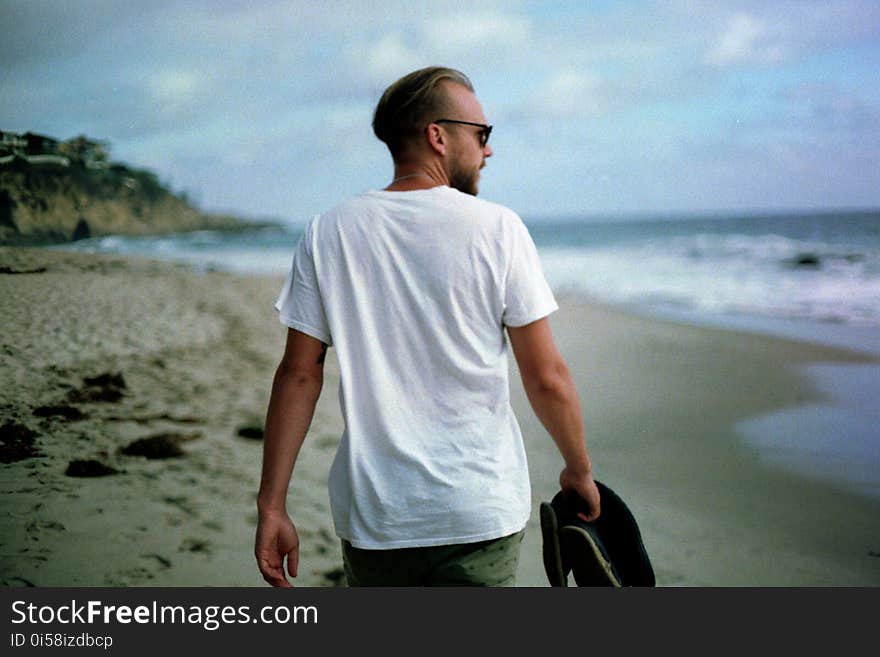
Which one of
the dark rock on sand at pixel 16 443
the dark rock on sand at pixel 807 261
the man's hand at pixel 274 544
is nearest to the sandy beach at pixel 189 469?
the dark rock on sand at pixel 16 443

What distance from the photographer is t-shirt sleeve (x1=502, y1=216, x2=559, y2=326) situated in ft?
4.62

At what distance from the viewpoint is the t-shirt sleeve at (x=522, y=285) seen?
4.62 ft

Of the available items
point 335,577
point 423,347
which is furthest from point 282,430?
point 335,577

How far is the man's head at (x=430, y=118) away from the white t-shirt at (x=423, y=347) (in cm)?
13

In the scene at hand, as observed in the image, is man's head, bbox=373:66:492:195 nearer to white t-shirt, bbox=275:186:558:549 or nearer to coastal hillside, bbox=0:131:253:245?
white t-shirt, bbox=275:186:558:549

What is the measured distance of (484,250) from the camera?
138cm

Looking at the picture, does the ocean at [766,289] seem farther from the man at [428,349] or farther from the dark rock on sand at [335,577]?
the man at [428,349]

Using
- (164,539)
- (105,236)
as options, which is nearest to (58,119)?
(105,236)

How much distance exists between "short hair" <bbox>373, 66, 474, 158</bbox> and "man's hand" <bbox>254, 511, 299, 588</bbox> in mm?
727

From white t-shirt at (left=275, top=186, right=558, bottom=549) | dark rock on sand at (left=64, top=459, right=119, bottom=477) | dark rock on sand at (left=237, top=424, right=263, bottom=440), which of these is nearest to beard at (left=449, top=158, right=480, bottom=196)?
white t-shirt at (left=275, top=186, right=558, bottom=549)

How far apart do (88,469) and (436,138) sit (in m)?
2.17
